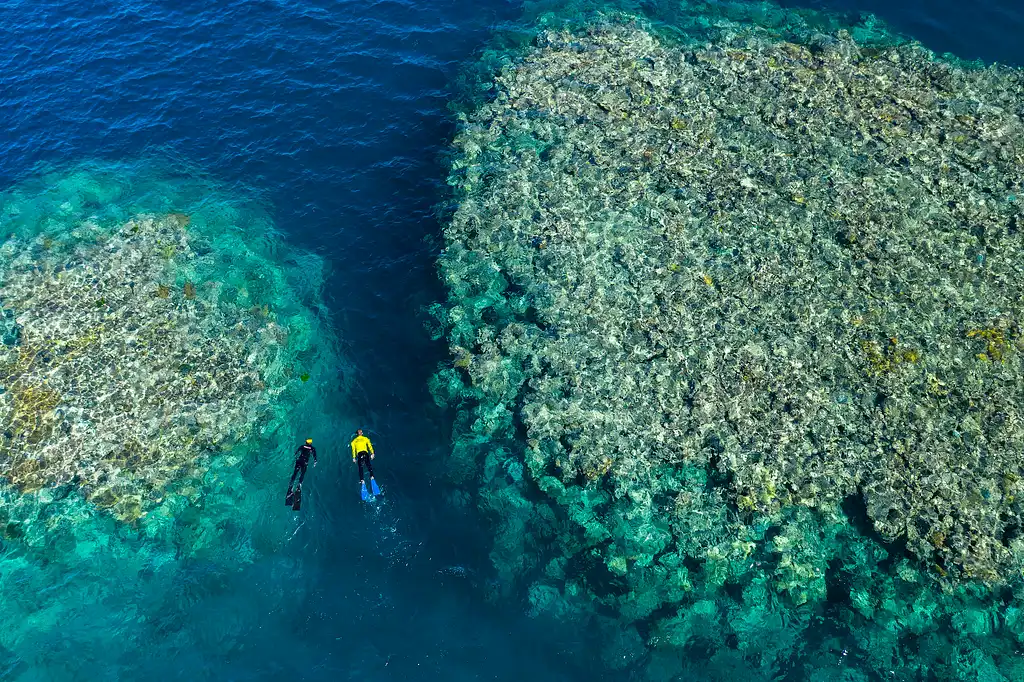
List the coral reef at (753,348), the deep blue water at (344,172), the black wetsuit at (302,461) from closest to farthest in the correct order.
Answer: the coral reef at (753,348) < the deep blue water at (344,172) < the black wetsuit at (302,461)

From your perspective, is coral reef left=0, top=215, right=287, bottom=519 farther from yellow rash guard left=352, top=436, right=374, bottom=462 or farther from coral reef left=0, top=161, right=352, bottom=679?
yellow rash guard left=352, top=436, right=374, bottom=462

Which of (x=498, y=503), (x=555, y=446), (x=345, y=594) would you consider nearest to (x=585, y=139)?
(x=555, y=446)

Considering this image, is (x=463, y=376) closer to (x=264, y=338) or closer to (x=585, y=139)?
(x=264, y=338)

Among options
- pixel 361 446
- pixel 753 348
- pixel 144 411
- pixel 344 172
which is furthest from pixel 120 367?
pixel 753 348

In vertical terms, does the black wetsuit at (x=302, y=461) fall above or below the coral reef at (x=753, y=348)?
below

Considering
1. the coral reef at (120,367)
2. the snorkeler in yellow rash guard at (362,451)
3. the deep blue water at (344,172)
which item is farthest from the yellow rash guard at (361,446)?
the coral reef at (120,367)

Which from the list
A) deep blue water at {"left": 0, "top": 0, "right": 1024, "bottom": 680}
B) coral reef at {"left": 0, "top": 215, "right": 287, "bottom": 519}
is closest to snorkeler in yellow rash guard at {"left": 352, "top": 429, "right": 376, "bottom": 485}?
deep blue water at {"left": 0, "top": 0, "right": 1024, "bottom": 680}

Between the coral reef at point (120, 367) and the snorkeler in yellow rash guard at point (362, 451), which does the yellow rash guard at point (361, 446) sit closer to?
the snorkeler in yellow rash guard at point (362, 451)
